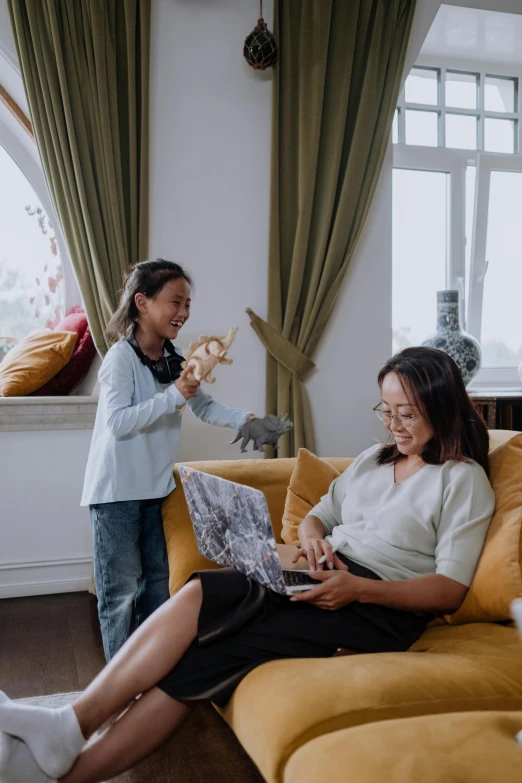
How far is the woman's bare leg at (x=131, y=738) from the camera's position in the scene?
1486 millimetres

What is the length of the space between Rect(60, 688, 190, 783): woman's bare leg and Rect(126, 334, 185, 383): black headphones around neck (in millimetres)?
1037

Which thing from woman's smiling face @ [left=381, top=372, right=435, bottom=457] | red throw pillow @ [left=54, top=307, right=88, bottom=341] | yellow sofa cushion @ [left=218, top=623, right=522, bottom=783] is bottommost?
yellow sofa cushion @ [left=218, top=623, right=522, bottom=783]

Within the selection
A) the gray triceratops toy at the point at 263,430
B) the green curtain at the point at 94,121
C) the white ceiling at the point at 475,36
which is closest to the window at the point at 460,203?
the white ceiling at the point at 475,36

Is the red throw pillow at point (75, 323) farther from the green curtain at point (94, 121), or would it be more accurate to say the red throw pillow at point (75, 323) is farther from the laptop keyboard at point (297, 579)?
the laptop keyboard at point (297, 579)

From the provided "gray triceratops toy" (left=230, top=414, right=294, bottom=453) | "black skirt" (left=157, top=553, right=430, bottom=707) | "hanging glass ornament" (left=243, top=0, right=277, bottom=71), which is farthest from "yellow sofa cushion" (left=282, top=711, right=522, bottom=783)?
"hanging glass ornament" (left=243, top=0, right=277, bottom=71)

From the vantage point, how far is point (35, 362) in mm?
3289

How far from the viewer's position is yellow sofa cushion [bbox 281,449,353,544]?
7.35 feet

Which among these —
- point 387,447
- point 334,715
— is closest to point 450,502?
point 387,447

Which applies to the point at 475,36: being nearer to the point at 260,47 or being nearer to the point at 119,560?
the point at 260,47

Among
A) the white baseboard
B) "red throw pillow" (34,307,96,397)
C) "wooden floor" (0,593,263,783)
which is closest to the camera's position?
"wooden floor" (0,593,263,783)

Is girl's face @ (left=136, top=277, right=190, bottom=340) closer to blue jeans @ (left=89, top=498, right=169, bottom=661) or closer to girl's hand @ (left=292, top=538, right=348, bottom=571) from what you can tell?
blue jeans @ (left=89, top=498, right=169, bottom=661)

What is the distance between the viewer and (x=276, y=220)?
11.2ft

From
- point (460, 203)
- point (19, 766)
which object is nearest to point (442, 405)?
point (19, 766)

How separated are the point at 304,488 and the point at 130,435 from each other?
21.5 inches
